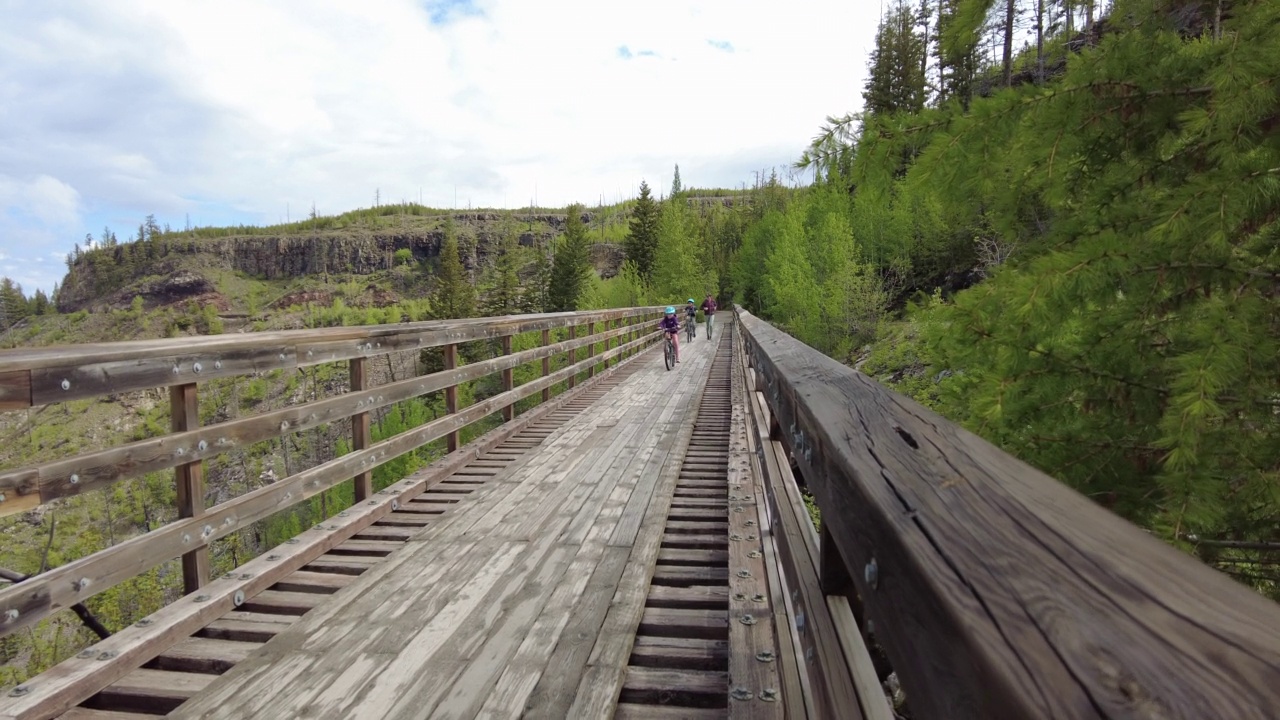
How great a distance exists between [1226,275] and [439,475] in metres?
4.71

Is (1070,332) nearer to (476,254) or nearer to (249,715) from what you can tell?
(249,715)

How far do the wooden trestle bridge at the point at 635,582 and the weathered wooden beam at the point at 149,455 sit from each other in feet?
0.04

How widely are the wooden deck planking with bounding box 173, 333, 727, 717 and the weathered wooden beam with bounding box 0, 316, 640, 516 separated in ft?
2.79

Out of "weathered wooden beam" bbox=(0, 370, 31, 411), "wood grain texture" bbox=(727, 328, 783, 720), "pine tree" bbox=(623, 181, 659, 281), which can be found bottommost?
"wood grain texture" bbox=(727, 328, 783, 720)

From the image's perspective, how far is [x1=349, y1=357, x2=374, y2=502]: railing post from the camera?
4.06 meters

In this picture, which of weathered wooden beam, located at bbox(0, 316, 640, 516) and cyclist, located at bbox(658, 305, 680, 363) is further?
cyclist, located at bbox(658, 305, 680, 363)

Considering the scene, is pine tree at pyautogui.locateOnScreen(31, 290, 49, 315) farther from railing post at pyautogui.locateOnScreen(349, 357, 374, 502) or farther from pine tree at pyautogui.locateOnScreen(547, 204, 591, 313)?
railing post at pyautogui.locateOnScreen(349, 357, 374, 502)

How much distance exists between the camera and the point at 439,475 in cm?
506

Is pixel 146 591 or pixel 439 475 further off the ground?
pixel 439 475

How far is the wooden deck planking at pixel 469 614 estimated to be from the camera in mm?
2262

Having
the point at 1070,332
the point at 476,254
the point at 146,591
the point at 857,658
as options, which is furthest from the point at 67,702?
the point at 476,254

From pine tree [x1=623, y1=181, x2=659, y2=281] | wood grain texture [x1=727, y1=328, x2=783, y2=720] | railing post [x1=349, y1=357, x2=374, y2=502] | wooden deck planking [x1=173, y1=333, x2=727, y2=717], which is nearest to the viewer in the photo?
wood grain texture [x1=727, y1=328, x2=783, y2=720]

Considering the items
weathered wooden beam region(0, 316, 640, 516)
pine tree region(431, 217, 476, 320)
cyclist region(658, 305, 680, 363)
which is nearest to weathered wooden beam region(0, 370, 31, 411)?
weathered wooden beam region(0, 316, 640, 516)

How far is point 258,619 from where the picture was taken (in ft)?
9.37
